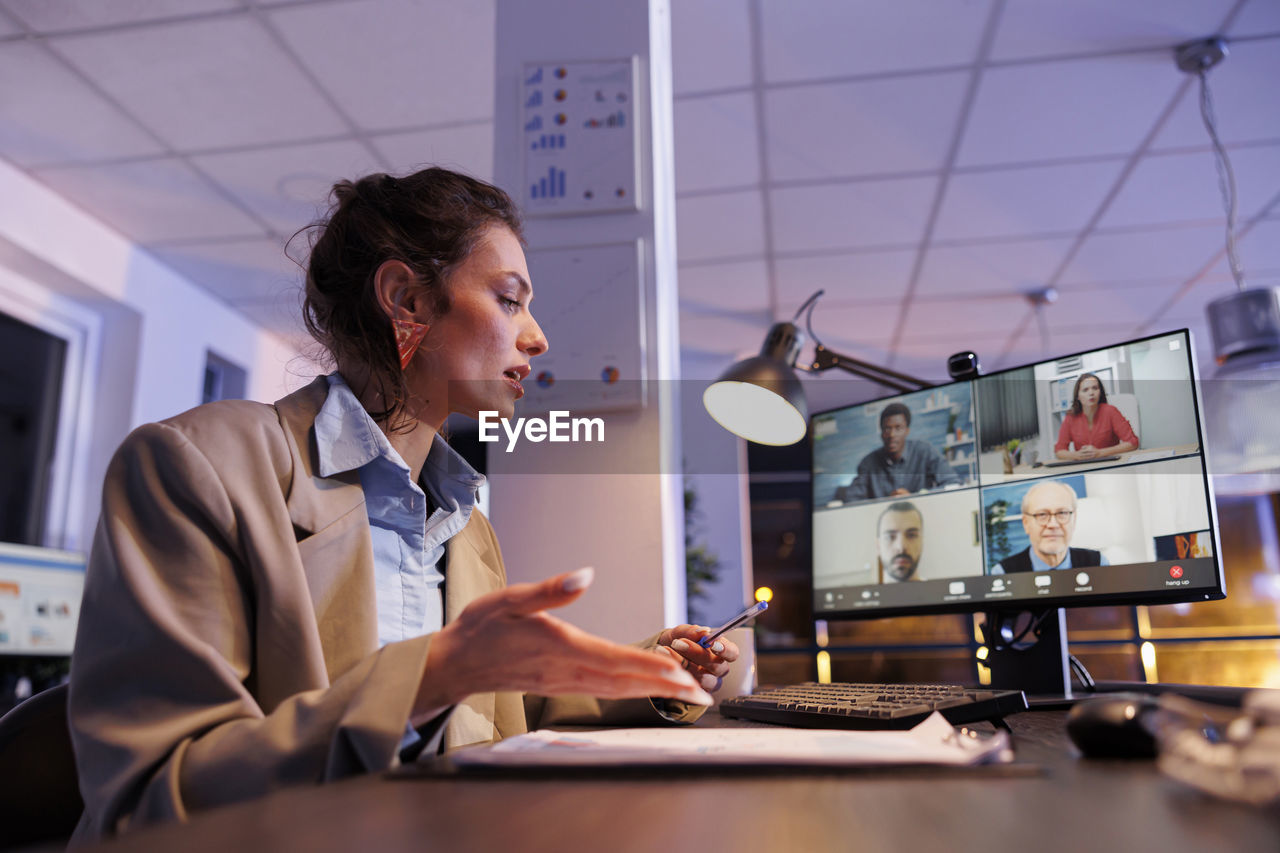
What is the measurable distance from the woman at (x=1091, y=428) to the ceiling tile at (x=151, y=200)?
10.5 feet

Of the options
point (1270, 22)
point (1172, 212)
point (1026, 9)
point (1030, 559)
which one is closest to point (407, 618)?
point (1030, 559)

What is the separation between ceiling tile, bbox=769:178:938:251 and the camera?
11.5 ft

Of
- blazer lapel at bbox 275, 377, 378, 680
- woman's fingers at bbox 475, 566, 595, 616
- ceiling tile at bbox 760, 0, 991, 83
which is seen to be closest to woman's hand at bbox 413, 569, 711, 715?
woman's fingers at bbox 475, 566, 595, 616

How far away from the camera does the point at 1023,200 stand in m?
3.60

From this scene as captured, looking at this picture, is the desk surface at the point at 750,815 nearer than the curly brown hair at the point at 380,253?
Yes

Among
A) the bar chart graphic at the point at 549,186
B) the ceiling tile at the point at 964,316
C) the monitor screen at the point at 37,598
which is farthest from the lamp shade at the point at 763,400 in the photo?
the ceiling tile at the point at 964,316

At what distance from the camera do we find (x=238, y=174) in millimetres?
3314

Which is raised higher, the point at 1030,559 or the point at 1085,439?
the point at 1085,439

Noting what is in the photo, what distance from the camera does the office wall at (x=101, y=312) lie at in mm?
3375

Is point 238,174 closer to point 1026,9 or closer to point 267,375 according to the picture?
point 267,375

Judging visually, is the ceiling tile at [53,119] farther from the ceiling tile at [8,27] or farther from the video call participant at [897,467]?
the video call participant at [897,467]

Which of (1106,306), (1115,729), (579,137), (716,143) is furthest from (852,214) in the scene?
(1115,729)

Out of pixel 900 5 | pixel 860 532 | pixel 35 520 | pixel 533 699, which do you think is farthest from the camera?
pixel 35 520

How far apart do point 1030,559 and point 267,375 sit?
435 cm
